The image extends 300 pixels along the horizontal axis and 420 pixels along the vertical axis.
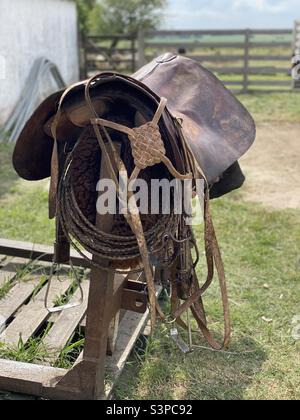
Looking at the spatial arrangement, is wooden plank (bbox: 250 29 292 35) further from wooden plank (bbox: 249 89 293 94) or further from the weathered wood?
wooden plank (bbox: 249 89 293 94)

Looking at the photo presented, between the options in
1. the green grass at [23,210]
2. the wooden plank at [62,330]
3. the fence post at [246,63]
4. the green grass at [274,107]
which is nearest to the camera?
the wooden plank at [62,330]

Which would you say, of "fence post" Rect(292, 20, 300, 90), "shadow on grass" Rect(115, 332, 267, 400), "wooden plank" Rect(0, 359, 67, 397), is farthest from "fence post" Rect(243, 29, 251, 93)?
"wooden plank" Rect(0, 359, 67, 397)

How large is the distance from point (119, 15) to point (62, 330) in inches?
676

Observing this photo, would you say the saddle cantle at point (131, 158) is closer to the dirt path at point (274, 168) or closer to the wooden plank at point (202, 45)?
the dirt path at point (274, 168)

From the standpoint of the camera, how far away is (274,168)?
5.34 metres

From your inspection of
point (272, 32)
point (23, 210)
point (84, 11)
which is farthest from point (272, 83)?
point (84, 11)

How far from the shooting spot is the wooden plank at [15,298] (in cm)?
238

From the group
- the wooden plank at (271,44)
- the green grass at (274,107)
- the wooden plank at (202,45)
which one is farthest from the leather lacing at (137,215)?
the wooden plank at (271,44)

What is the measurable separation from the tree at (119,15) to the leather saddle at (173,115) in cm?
1647

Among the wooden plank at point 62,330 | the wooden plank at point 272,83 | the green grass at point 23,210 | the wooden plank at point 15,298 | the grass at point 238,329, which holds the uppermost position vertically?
the wooden plank at point 62,330

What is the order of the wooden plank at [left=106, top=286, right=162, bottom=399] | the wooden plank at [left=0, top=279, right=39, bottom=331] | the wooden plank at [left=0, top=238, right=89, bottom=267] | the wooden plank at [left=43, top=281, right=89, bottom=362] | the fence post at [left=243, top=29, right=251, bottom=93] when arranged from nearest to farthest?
the wooden plank at [left=106, top=286, right=162, bottom=399], the wooden plank at [left=43, top=281, right=89, bottom=362], the wooden plank at [left=0, top=279, right=39, bottom=331], the wooden plank at [left=0, top=238, right=89, bottom=267], the fence post at [left=243, top=29, right=251, bottom=93]

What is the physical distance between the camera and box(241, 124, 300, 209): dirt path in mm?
4446

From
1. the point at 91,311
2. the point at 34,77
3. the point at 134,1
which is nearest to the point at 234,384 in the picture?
the point at 91,311

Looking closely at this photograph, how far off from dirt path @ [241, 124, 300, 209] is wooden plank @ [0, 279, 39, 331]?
7.52 ft
